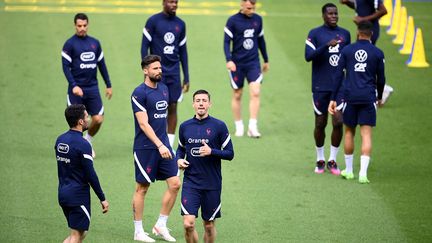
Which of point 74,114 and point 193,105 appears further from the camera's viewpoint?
point 193,105

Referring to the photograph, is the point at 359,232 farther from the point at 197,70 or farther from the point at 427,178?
the point at 197,70

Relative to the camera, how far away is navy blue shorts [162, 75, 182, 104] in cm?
1775

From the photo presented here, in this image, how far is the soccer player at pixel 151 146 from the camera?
44.0 feet

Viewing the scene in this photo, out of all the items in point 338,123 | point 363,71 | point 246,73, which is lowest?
point 338,123

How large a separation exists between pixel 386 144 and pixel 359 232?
16.5 ft

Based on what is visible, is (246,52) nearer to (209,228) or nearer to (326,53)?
(326,53)

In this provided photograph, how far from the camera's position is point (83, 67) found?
1722 centimetres

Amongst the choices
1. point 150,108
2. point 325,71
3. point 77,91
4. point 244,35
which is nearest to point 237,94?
point 244,35

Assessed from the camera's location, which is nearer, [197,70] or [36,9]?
[197,70]

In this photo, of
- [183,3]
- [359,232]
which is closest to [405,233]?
[359,232]

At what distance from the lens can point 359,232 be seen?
1413cm

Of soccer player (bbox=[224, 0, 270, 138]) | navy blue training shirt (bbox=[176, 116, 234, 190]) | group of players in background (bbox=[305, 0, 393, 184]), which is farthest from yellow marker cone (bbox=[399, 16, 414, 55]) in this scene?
navy blue training shirt (bbox=[176, 116, 234, 190])

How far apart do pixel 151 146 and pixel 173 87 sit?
442cm

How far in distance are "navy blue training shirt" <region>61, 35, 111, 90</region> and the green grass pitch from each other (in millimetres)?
1459
